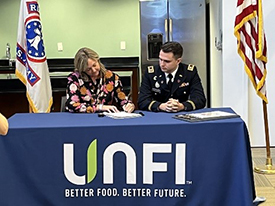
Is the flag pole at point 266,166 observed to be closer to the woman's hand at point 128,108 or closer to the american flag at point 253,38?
the american flag at point 253,38

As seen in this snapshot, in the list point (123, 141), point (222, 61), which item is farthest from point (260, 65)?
point (123, 141)

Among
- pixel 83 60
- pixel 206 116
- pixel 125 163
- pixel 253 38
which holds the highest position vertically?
pixel 253 38

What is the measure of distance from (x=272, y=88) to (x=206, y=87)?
168 cm

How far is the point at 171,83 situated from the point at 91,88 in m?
0.59

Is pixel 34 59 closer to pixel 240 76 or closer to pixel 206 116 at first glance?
pixel 206 116

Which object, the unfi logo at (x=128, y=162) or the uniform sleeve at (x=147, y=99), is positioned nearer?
the unfi logo at (x=128, y=162)

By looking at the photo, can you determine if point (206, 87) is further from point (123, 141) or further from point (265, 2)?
point (123, 141)

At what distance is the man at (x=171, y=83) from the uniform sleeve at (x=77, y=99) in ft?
1.26

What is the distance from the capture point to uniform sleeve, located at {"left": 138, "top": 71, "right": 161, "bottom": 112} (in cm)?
299

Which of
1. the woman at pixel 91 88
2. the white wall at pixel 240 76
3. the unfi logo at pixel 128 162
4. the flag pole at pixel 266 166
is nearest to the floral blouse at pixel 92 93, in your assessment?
the woman at pixel 91 88

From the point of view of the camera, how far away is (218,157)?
2414mm

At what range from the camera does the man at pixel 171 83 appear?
10.0 ft

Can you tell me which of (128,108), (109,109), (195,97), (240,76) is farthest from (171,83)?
(240,76)

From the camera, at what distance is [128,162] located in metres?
2.43
